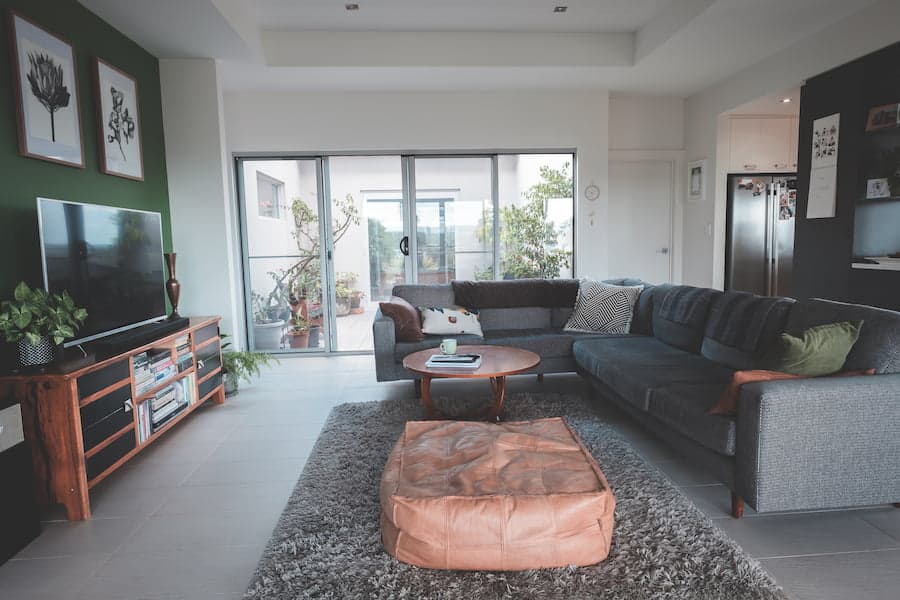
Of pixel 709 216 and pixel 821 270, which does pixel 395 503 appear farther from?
pixel 709 216

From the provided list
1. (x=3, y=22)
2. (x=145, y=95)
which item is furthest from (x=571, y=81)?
(x=3, y=22)

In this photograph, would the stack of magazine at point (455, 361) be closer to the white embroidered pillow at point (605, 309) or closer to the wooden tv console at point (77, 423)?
the white embroidered pillow at point (605, 309)

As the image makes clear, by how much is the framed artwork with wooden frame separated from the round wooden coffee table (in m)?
2.32

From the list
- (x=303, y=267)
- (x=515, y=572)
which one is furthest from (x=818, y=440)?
(x=303, y=267)

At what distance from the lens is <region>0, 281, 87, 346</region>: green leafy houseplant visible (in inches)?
→ 90.6

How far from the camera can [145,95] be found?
4172mm

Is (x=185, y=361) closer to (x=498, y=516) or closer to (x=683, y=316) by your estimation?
(x=498, y=516)

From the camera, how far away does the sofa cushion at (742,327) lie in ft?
9.62

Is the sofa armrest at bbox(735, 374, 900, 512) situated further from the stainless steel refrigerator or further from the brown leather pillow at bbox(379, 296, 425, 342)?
the stainless steel refrigerator

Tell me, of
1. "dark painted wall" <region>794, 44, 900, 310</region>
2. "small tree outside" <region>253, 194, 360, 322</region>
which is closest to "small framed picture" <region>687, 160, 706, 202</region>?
"dark painted wall" <region>794, 44, 900, 310</region>

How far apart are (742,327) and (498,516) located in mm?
2044

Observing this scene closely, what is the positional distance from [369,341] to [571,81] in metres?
3.31

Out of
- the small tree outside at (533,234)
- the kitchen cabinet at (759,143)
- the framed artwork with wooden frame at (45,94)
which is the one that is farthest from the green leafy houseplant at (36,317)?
the kitchen cabinet at (759,143)

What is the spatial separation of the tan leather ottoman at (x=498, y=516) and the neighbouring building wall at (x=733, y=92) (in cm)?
378
